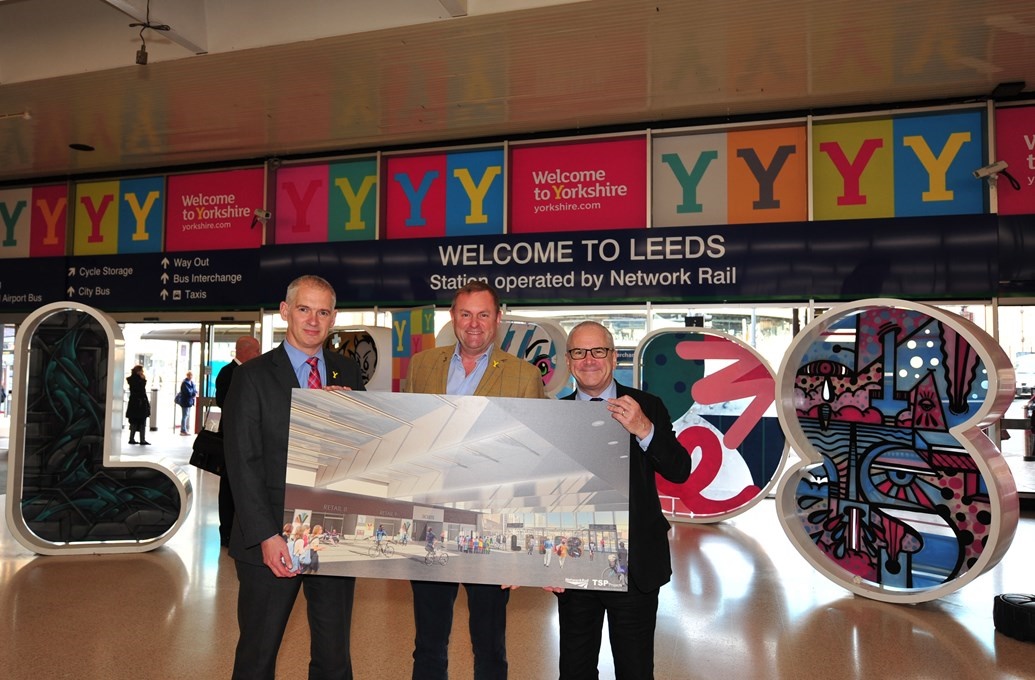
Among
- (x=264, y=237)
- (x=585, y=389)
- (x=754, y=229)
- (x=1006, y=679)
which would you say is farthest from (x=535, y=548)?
(x=264, y=237)

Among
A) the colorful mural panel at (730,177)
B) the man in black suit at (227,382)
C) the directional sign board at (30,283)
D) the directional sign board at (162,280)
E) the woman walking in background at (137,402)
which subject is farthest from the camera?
the woman walking in background at (137,402)

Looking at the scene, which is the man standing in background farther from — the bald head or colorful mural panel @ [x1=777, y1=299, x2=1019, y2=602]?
the bald head

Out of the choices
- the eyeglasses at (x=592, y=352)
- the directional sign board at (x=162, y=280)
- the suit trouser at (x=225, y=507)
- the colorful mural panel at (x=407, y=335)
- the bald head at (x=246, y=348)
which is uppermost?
the directional sign board at (x=162, y=280)

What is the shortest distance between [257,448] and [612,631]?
1258 mm

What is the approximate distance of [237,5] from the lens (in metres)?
6.59

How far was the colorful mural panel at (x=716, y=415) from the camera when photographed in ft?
22.5

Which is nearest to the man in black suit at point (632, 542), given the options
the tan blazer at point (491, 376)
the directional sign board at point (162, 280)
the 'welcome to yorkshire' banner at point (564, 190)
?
the tan blazer at point (491, 376)

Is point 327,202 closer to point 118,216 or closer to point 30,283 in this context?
point 118,216

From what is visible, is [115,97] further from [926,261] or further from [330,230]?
[926,261]

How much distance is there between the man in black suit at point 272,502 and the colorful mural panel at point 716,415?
15.4 feet

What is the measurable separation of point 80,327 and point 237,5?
3.10 metres

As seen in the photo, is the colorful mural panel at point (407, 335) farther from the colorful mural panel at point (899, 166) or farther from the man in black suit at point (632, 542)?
the man in black suit at point (632, 542)

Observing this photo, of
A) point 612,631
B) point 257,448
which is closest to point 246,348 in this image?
point 257,448

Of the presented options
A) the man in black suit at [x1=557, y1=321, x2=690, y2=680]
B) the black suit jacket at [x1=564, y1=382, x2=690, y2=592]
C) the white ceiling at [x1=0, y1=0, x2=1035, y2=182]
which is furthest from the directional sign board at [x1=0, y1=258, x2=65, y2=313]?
the black suit jacket at [x1=564, y1=382, x2=690, y2=592]
